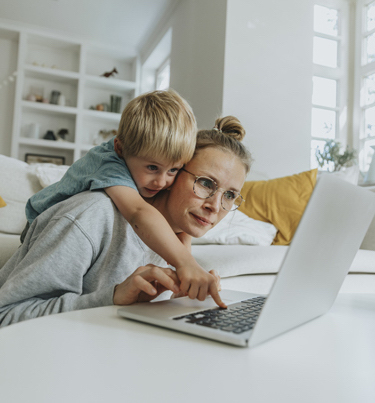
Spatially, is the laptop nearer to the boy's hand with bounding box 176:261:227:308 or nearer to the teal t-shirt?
the boy's hand with bounding box 176:261:227:308

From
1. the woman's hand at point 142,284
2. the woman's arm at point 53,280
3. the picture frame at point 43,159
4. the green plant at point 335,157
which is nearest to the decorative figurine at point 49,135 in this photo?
the picture frame at point 43,159

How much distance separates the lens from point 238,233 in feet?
7.02

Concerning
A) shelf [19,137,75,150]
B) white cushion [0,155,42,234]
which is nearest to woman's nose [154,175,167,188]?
white cushion [0,155,42,234]

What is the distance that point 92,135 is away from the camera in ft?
20.3

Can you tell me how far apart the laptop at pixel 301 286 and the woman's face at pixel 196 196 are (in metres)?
A: 0.36

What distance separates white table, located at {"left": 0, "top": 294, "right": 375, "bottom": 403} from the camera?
315mm

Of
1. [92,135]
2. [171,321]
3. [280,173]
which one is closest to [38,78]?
[92,135]

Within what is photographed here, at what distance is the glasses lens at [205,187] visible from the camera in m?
0.99

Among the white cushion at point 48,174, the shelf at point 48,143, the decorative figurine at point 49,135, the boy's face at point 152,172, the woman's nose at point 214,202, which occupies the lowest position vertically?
Answer: the woman's nose at point 214,202

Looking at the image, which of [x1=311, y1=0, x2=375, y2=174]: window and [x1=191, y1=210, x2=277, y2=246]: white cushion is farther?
[x1=311, y1=0, x2=375, y2=174]: window

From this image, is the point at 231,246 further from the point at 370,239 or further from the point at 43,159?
the point at 43,159

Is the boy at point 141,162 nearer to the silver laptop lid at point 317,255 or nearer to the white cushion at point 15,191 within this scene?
the silver laptop lid at point 317,255

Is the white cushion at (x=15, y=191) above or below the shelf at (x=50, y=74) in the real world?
below

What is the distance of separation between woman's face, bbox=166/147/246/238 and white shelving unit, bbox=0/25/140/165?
4923 mm
